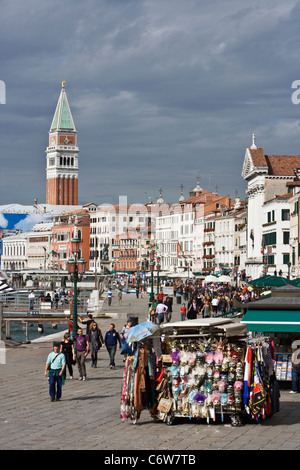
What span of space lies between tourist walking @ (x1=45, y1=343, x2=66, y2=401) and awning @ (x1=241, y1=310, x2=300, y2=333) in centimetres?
321

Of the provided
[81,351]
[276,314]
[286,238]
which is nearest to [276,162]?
[286,238]

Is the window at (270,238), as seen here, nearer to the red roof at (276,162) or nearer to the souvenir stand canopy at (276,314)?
the red roof at (276,162)

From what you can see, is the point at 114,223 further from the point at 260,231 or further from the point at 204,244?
the point at 260,231

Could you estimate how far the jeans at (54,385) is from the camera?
15570mm

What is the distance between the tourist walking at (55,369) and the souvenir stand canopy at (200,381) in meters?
2.30

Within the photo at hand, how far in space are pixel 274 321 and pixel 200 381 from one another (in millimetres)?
2224

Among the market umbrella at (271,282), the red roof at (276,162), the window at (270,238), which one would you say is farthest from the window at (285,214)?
the market umbrella at (271,282)

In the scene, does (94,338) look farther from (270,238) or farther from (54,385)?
(270,238)

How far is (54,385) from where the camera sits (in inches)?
616

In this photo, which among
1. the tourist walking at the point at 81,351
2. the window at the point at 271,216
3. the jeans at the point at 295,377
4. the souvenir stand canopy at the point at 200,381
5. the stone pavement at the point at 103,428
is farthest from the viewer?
the window at the point at 271,216

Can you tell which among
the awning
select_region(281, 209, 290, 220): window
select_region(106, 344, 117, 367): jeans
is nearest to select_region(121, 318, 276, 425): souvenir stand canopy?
the awning
